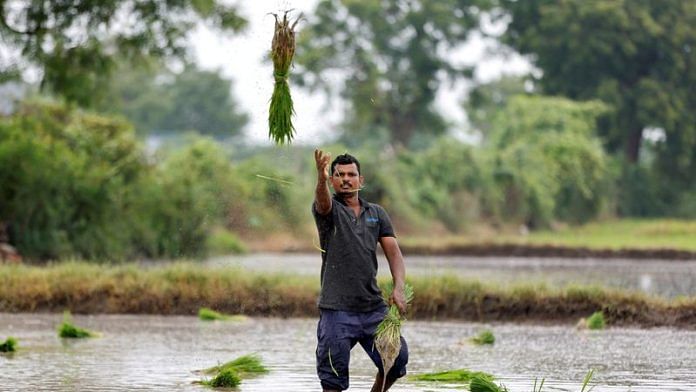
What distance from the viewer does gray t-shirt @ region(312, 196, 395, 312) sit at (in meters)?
9.02

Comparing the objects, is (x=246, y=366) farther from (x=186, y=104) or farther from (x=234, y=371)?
(x=186, y=104)

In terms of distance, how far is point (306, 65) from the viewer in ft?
210

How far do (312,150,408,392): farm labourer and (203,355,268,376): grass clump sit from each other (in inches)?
95.9

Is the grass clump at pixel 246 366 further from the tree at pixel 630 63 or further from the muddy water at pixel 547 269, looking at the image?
the tree at pixel 630 63

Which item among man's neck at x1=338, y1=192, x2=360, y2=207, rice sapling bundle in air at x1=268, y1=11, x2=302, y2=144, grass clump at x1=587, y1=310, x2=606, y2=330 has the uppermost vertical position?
rice sapling bundle in air at x1=268, y1=11, x2=302, y2=144

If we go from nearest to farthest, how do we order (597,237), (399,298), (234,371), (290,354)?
(399,298)
(234,371)
(290,354)
(597,237)

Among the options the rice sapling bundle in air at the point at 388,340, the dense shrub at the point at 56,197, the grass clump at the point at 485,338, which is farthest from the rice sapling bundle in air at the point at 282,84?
the dense shrub at the point at 56,197

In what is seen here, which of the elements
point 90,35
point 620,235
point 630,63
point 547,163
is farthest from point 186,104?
point 90,35

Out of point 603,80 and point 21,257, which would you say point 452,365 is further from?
point 603,80

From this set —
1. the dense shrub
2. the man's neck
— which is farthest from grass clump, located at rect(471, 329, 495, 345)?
the dense shrub

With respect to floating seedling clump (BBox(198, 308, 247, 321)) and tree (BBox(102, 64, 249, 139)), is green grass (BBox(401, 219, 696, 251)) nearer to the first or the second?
floating seedling clump (BBox(198, 308, 247, 321))

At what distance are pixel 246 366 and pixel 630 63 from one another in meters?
52.9

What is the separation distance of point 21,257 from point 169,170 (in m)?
8.33

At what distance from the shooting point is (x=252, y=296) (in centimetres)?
1814
